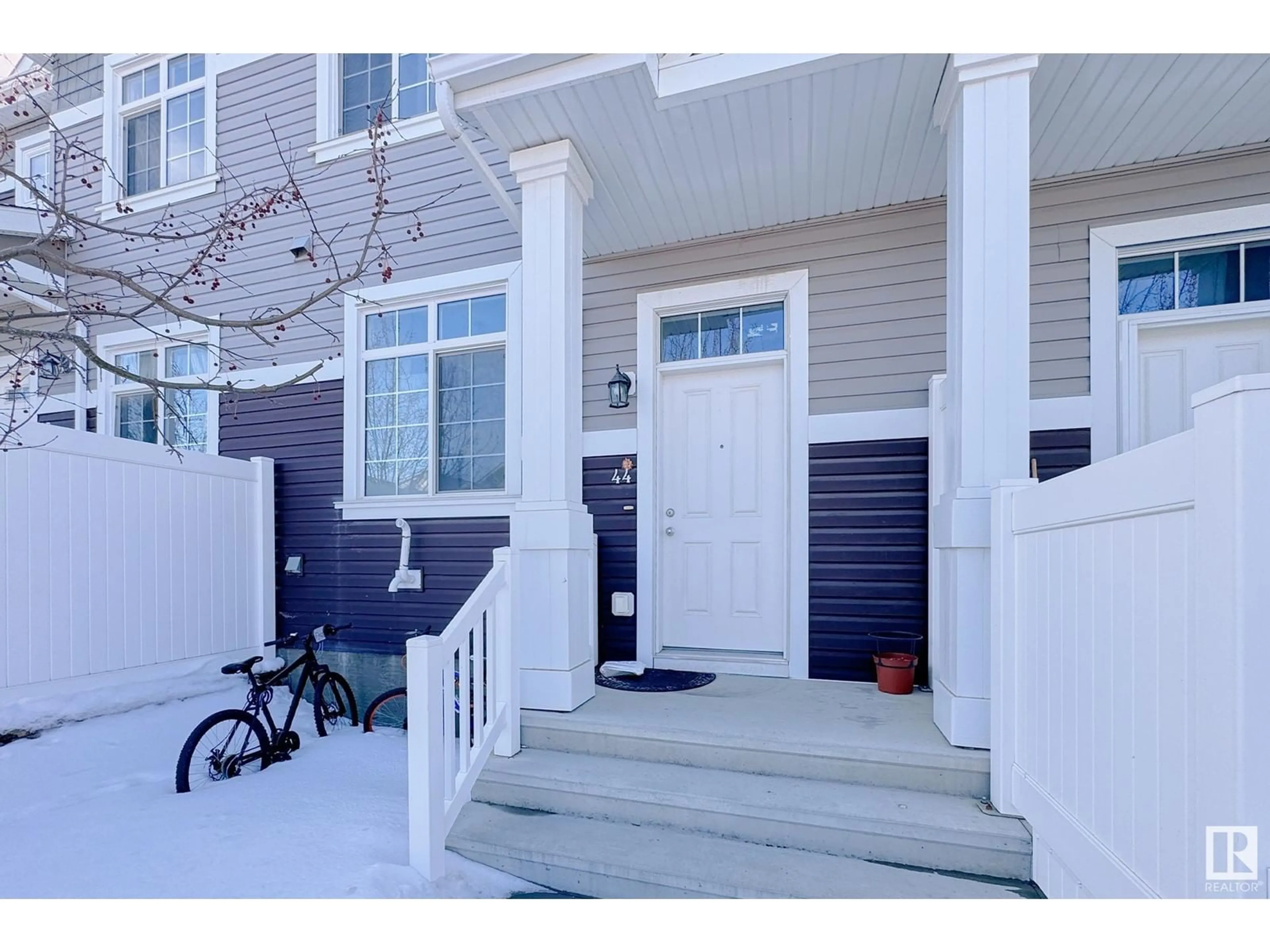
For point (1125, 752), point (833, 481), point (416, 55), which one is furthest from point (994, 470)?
point (416, 55)

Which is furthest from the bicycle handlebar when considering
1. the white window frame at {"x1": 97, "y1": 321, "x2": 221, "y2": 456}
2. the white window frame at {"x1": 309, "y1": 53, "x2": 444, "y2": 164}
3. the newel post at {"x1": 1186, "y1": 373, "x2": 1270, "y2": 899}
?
the newel post at {"x1": 1186, "y1": 373, "x2": 1270, "y2": 899}

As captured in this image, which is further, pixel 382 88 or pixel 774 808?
pixel 382 88

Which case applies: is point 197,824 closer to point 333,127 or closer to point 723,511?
point 723,511

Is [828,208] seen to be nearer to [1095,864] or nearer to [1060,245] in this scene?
[1060,245]

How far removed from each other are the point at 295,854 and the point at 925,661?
2957 millimetres

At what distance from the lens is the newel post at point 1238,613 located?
984 millimetres

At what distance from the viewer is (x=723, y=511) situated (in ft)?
12.1

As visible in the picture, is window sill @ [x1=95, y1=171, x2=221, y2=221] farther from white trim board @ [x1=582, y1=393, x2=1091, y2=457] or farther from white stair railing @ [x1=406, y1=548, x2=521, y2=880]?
white trim board @ [x1=582, y1=393, x2=1091, y2=457]

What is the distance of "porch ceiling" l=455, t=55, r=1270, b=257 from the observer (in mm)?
2373

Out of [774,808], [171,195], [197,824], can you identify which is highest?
[171,195]

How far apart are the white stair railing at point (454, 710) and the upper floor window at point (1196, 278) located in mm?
3311

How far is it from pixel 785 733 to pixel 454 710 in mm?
1260

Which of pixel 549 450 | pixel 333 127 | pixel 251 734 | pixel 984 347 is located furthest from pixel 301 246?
pixel 984 347
